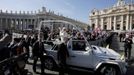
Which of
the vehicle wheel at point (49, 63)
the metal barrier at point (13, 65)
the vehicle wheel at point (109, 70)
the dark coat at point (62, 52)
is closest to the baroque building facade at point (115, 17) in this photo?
the vehicle wheel at point (49, 63)

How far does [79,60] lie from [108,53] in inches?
50.4

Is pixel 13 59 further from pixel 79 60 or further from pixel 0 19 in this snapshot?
pixel 0 19

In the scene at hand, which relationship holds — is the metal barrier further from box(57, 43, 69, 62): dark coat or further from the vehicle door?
the vehicle door

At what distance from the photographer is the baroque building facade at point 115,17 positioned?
3871 inches

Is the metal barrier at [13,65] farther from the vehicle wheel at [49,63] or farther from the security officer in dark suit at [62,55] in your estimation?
the vehicle wheel at [49,63]

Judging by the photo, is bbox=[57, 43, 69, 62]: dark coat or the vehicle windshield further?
the vehicle windshield

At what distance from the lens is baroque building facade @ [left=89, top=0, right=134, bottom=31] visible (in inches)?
3871

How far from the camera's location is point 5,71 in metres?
6.49

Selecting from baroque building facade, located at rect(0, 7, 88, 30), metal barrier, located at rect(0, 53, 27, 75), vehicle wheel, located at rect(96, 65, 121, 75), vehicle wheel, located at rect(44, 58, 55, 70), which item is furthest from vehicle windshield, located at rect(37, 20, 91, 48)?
baroque building facade, located at rect(0, 7, 88, 30)

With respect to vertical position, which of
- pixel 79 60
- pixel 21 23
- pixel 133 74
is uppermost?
pixel 21 23

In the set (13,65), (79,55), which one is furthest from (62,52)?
(13,65)

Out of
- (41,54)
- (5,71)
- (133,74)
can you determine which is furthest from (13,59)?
(133,74)

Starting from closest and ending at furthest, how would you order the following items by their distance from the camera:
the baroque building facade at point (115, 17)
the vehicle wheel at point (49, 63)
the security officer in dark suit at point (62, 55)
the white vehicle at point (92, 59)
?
the white vehicle at point (92, 59) < the security officer in dark suit at point (62, 55) < the vehicle wheel at point (49, 63) < the baroque building facade at point (115, 17)

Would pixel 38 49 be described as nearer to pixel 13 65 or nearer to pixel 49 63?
pixel 49 63
